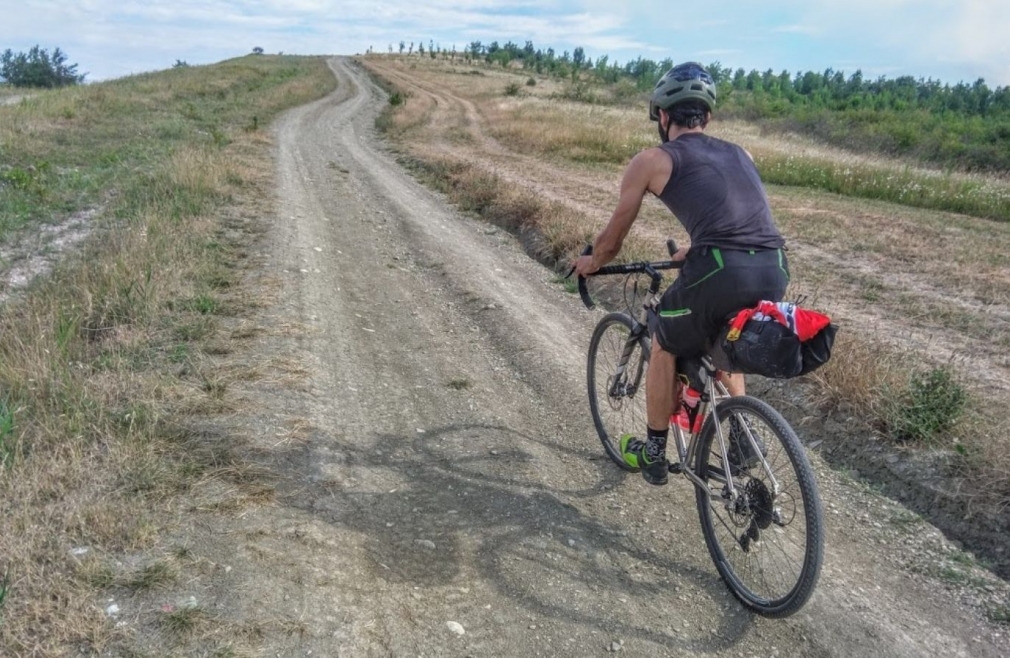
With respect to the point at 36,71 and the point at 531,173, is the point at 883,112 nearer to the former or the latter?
the point at 531,173

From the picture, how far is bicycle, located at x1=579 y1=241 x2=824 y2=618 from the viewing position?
3055mm

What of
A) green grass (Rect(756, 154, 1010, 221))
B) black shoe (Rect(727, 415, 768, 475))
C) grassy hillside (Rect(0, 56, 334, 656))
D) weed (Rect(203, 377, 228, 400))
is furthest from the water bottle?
green grass (Rect(756, 154, 1010, 221))

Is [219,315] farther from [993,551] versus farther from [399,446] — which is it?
[993,551]

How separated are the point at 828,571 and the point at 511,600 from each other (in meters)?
1.67

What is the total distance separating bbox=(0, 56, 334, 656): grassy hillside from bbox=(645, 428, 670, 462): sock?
2.26m

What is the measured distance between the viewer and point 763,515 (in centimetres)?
330

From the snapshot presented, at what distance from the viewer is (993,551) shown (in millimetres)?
3914

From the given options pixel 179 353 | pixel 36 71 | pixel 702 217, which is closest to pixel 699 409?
pixel 702 217

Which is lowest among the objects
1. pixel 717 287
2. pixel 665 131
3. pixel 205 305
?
pixel 205 305

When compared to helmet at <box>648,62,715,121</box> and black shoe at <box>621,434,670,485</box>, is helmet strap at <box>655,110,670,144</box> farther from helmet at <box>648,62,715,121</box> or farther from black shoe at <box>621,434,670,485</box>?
black shoe at <box>621,434,670,485</box>

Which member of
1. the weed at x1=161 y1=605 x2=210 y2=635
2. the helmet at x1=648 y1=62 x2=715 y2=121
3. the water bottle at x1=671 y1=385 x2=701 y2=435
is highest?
Result: the helmet at x1=648 y1=62 x2=715 y2=121

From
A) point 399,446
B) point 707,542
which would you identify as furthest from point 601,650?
point 399,446

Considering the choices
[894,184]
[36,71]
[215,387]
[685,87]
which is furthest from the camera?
[36,71]

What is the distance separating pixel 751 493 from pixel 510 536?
1258 millimetres
